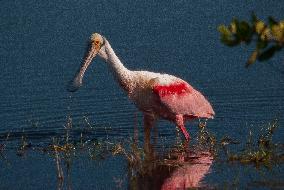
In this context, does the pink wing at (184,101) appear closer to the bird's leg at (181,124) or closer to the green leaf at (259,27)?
the bird's leg at (181,124)

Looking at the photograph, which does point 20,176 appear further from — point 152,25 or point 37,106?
point 152,25

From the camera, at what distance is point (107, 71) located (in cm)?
1274

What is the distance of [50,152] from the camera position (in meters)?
9.41

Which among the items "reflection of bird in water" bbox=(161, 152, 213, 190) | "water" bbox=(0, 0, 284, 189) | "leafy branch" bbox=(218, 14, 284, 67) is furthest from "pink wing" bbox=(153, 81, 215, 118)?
→ "leafy branch" bbox=(218, 14, 284, 67)

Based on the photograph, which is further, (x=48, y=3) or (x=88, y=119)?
(x=48, y=3)

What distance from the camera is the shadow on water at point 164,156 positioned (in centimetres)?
807

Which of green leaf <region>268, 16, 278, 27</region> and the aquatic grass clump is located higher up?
green leaf <region>268, 16, 278, 27</region>

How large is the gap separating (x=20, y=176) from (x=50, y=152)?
803 mm

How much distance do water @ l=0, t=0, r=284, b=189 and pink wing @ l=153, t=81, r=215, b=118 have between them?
0.89ft

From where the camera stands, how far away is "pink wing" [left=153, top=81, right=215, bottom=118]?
10.0 meters

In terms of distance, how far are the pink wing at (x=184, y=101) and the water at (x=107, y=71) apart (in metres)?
0.27

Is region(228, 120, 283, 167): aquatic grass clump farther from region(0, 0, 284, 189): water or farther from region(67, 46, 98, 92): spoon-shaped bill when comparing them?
region(67, 46, 98, 92): spoon-shaped bill

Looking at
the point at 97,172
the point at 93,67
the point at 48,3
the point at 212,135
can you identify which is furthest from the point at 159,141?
the point at 48,3

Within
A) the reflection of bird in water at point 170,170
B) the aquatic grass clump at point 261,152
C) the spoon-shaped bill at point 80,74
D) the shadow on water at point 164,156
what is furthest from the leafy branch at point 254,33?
the spoon-shaped bill at point 80,74
